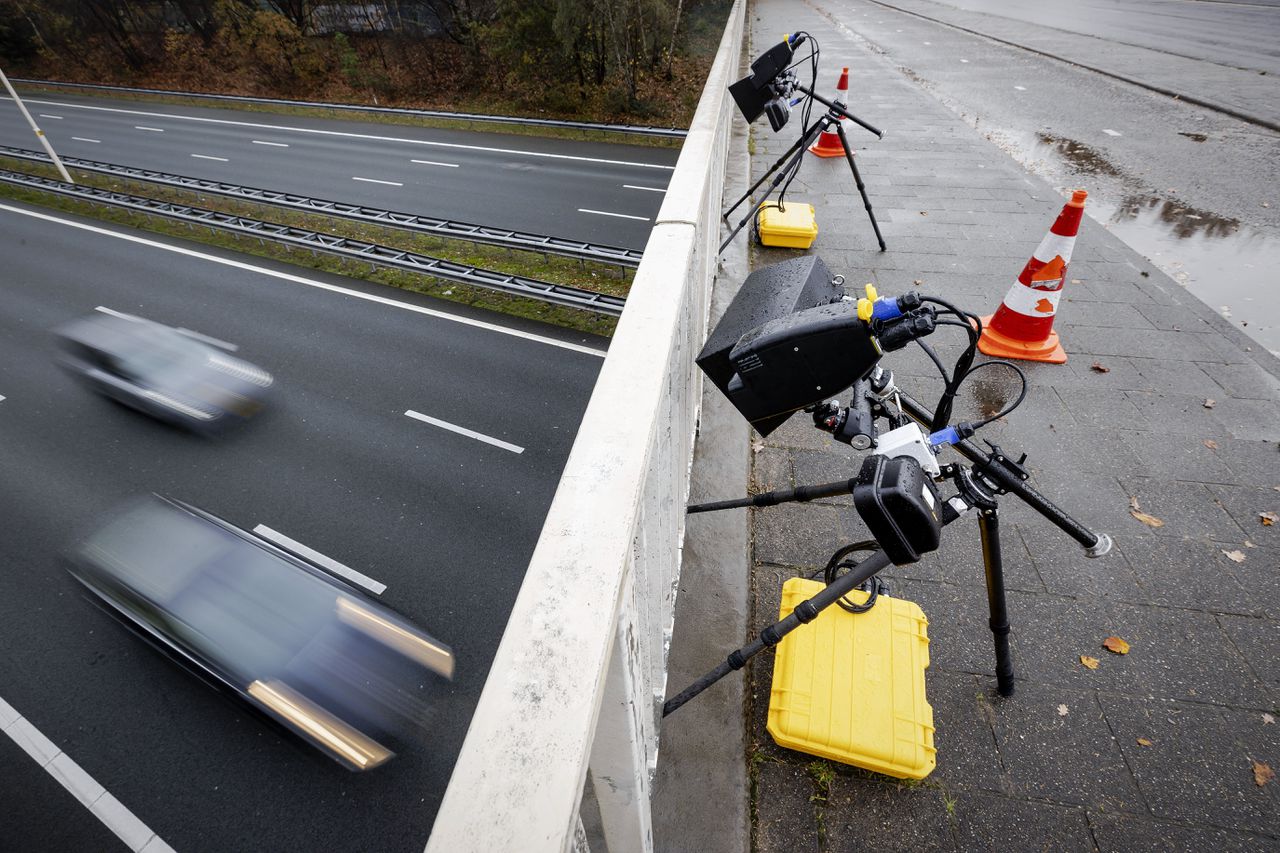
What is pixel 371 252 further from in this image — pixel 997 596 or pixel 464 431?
pixel 997 596

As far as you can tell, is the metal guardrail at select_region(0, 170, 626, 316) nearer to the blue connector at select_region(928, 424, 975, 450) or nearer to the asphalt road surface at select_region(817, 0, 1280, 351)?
the asphalt road surface at select_region(817, 0, 1280, 351)

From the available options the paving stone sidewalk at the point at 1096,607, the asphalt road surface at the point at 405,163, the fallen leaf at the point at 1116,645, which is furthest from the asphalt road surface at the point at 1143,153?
→ the asphalt road surface at the point at 405,163

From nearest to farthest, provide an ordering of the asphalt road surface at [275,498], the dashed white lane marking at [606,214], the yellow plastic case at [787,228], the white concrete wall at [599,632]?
the white concrete wall at [599,632]
the asphalt road surface at [275,498]
the yellow plastic case at [787,228]
the dashed white lane marking at [606,214]

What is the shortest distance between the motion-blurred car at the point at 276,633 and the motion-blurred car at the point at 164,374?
2972 millimetres

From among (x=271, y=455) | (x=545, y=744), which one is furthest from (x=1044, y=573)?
(x=271, y=455)

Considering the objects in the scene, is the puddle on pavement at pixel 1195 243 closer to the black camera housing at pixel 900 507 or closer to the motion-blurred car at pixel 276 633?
the black camera housing at pixel 900 507

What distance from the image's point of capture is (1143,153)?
872 centimetres

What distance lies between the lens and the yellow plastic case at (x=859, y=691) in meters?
2.14

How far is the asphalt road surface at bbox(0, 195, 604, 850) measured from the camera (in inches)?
154

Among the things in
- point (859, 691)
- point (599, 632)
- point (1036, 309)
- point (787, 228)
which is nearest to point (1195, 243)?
point (1036, 309)

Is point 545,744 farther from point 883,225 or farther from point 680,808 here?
point 883,225

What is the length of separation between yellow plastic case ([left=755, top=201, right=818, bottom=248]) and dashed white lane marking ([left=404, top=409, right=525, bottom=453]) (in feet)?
12.4

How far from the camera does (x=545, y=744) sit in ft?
2.94

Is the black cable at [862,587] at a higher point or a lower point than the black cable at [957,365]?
lower
